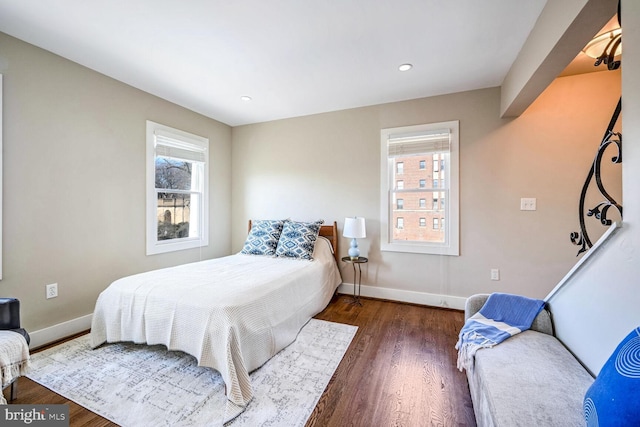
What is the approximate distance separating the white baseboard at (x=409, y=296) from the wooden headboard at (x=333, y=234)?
483 mm

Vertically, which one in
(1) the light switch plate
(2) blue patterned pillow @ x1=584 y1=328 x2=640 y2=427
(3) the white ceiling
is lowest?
(2) blue patterned pillow @ x1=584 y1=328 x2=640 y2=427

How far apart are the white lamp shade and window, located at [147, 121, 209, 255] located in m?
2.19

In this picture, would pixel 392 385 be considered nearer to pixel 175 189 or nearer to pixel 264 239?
pixel 264 239

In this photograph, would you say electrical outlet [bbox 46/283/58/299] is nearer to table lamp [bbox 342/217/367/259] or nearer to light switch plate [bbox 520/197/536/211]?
table lamp [bbox 342/217/367/259]

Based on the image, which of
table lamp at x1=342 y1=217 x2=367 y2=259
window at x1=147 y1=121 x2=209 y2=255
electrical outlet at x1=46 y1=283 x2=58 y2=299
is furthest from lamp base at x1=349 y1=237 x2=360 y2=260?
electrical outlet at x1=46 y1=283 x2=58 y2=299

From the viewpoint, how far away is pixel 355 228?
3.14 metres

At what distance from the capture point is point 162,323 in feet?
6.09

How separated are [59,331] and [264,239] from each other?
2.08m

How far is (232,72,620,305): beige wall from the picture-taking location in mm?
2617

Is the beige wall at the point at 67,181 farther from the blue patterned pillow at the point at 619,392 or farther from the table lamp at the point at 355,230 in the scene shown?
Result: the blue patterned pillow at the point at 619,392

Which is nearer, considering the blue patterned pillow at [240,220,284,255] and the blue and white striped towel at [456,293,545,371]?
the blue and white striped towel at [456,293,545,371]

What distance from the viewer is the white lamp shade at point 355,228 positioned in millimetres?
3137

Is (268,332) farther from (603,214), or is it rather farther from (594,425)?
(603,214)

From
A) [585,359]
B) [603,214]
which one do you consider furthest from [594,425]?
[603,214]
